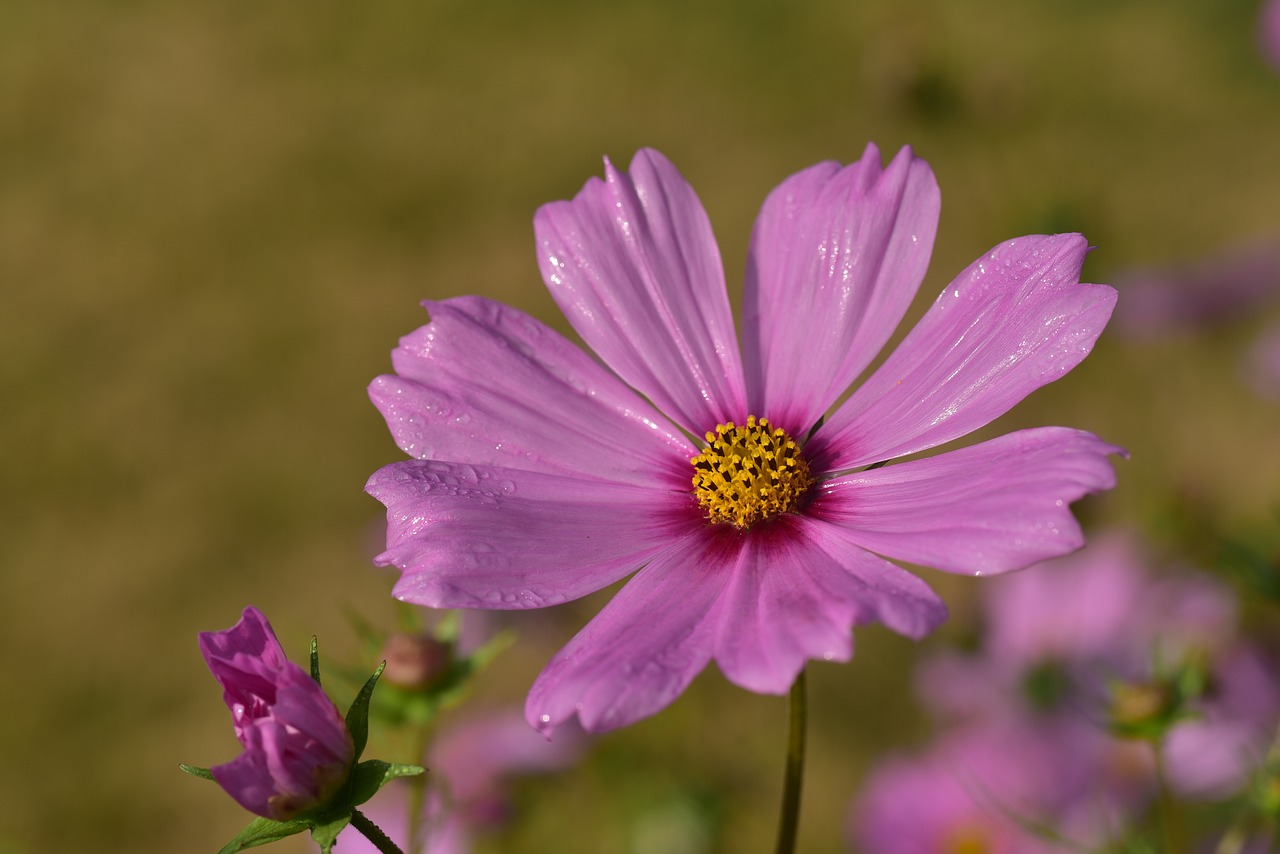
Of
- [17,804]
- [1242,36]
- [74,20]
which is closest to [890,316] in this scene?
[17,804]

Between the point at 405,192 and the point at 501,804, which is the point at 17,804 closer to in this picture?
the point at 501,804

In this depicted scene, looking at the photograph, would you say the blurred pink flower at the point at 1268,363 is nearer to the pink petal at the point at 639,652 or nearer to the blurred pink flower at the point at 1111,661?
the blurred pink flower at the point at 1111,661

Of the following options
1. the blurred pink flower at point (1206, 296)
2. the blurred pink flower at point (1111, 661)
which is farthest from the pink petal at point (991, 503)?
the blurred pink flower at point (1206, 296)

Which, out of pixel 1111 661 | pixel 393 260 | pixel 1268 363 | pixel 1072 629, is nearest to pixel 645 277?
pixel 1111 661

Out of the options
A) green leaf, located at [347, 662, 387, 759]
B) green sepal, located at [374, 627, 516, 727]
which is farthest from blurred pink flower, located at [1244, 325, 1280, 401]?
green leaf, located at [347, 662, 387, 759]

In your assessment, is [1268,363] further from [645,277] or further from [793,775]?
[793,775]

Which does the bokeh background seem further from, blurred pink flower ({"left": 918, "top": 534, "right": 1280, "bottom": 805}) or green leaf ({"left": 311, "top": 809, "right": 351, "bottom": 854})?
green leaf ({"left": 311, "top": 809, "right": 351, "bottom": 854})
